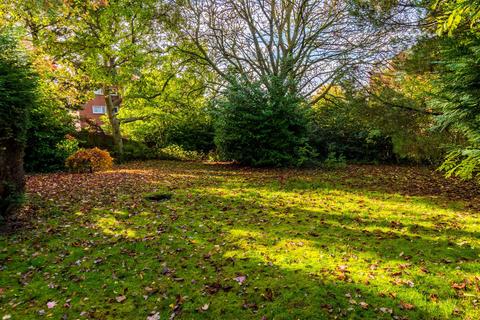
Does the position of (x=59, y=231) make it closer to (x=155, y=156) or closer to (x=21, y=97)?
(x=21, y=97)

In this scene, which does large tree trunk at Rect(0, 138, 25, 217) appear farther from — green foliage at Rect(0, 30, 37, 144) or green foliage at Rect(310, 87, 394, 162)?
green foliage at Rect(310, 87, 394, 162)

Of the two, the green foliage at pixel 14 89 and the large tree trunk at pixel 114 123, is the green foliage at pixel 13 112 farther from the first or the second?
the large tree trunk at pixel 114 123

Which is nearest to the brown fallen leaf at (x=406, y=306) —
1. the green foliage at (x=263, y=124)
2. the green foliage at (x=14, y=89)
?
the green foliage at (x=14, y=89)

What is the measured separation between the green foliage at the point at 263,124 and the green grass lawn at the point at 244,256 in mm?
4737

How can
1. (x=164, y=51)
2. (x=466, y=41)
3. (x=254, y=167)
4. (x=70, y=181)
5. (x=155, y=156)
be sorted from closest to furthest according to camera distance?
(x=466, y=41), (x=70, y=181), (x=254, y=167), (x=164, y=51), (x=155, y=156)

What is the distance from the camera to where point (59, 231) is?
219 inches

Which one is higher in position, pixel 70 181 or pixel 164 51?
pixel 164 51

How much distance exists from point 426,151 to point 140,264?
411 inches

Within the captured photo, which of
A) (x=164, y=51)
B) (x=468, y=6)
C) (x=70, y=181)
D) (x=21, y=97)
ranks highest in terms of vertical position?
(x=164, y=51)

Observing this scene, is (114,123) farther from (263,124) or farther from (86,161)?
(263,124)

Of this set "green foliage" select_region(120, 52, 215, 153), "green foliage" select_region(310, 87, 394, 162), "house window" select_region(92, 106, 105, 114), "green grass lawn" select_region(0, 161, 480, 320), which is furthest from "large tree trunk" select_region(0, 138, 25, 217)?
"house window" select_region(92, 106, 105, 114)

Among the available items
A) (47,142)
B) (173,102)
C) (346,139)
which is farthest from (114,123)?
(346,139)

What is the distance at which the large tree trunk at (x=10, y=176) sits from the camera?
5438 millimetres

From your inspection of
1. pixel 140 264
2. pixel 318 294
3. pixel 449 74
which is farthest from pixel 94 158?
pixel 449 74
